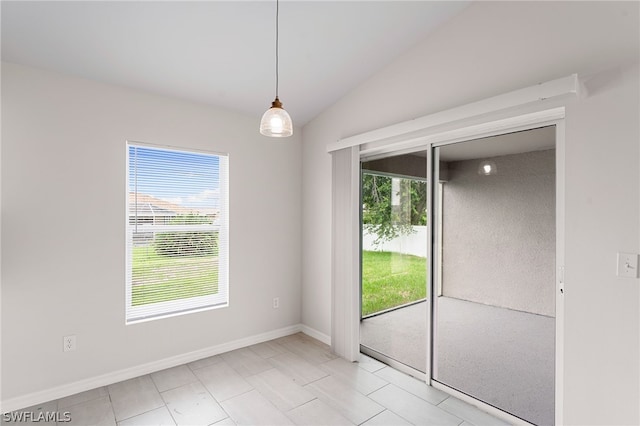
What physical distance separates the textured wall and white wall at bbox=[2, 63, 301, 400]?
2.20 metres

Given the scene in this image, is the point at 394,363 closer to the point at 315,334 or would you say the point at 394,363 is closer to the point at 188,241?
the point at 315,334

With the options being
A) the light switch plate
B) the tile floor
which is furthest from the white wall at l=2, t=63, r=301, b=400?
the light switch plate

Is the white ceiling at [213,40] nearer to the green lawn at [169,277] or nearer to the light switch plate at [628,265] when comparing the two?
the green lawn at [169,277]

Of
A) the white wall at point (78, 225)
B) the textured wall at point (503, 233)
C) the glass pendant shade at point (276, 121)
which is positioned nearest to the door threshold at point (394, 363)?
the textured wall at point (503, 233)

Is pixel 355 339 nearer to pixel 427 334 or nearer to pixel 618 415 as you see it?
pixel 427 334

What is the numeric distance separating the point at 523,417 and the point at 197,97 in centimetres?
378

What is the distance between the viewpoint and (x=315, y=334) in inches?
152

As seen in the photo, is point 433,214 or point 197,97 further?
point 197,97

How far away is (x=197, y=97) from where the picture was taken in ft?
10.4

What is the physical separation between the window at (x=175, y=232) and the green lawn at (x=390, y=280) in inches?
60.4

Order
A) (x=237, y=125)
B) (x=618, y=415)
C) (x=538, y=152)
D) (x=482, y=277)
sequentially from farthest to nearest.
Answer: (x=237, y=125)
(x=482, y=277)
(x=538, y=152)
(x=618, y=415)

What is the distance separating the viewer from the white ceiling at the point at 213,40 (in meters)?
2.16

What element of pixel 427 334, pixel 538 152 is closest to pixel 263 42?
pixel 538 152

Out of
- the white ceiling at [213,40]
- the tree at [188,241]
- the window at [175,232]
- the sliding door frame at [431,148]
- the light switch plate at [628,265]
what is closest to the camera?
the light switch plate at [628,265]
